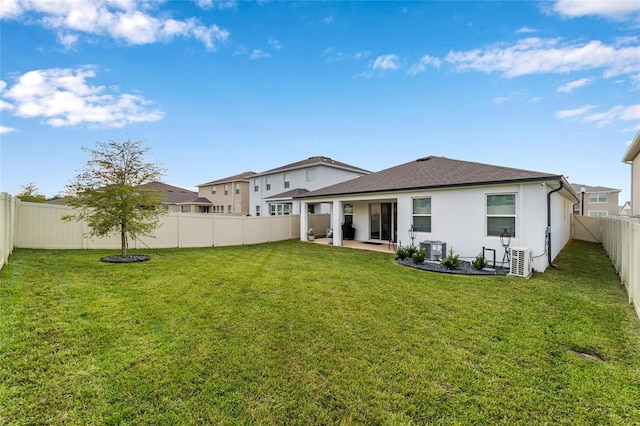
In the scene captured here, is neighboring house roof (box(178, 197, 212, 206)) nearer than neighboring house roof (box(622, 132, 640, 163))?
No

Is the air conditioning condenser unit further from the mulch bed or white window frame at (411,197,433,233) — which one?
white window frame at (411,197,433,233)

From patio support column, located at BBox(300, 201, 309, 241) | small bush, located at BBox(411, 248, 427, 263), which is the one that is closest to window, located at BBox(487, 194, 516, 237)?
small bush, located at BBox(411, 248, 427, 263)

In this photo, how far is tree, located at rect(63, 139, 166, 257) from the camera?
8.83m

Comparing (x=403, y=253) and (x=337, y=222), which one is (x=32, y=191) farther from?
(x=403, y=253)

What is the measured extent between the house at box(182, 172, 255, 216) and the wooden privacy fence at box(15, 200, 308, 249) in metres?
14.7

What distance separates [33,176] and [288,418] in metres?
37.5

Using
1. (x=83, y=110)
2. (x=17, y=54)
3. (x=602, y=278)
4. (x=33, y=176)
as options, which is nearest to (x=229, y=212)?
(x=33, y=176)

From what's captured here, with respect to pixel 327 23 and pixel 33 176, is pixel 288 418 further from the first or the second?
pixel 33 176

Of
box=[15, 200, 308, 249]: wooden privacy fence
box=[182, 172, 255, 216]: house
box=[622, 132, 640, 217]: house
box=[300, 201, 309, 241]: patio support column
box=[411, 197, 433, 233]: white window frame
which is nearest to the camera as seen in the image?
box=[15, 200, 308, 249]: wooden privacy fence

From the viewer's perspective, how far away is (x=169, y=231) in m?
12.6

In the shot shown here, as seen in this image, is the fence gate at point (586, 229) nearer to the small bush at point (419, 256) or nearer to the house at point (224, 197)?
the small bush at point (419, 256)

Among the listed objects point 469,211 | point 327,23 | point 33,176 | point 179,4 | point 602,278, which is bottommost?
point 602,278

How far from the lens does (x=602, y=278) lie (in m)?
7.60

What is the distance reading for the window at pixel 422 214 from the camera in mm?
10672
